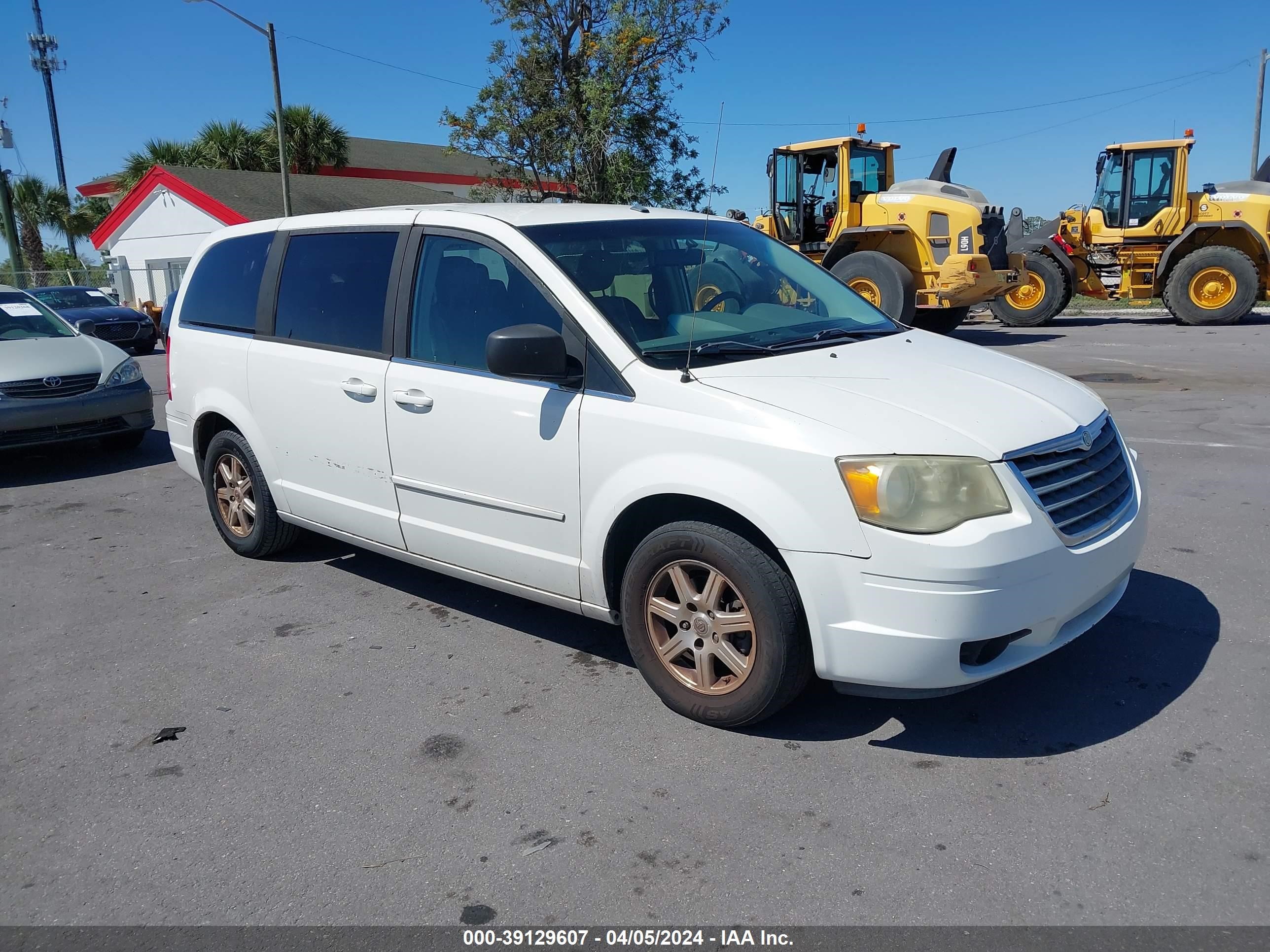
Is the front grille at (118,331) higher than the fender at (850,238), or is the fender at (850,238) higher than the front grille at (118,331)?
the fender at (850,238)

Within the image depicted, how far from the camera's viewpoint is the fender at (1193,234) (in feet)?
54.6

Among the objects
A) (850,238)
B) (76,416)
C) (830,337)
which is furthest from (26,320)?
(850,238)

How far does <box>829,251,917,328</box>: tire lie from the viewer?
1429cm

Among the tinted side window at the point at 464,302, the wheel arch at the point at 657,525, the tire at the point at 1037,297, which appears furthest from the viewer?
the tire at the point at 1037,297

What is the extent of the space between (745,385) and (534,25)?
23.7m

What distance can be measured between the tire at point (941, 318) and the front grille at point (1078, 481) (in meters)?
13.4

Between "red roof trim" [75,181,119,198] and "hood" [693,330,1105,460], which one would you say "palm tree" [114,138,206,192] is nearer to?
"red roof trim" [75,181,119,198]

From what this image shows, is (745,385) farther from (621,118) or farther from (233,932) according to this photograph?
(621,118)

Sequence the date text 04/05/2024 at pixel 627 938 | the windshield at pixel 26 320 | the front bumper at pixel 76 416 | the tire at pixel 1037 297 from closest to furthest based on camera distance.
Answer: the date text 04/05/2024 at pixel 627 938
the front bumper at pixel 76 416
the windshield at pixel 26 320
the tire at pixel 1037 297

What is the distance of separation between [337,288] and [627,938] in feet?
11.0

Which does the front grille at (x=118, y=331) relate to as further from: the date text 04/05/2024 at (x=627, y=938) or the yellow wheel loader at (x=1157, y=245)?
the date text 04/05/2024 at (x=627, y=938)

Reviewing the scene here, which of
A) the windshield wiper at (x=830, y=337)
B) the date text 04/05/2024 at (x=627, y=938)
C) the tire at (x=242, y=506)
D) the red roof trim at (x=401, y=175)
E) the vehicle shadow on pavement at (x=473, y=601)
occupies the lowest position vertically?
the date text 04/05/2024 at (x=627, y=938)

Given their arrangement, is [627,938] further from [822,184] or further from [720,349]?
[822,184]

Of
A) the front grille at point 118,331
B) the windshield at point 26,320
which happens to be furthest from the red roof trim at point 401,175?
the windshield at point 26,320
